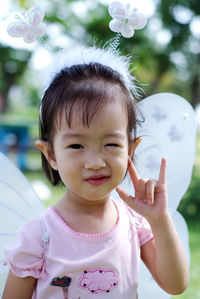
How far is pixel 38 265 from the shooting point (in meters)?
1.14

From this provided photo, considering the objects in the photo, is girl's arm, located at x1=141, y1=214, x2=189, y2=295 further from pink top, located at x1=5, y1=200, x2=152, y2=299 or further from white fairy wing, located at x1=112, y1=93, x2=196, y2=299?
white fairy wing, located at x1=112, y1=93, x2=196, y2=299

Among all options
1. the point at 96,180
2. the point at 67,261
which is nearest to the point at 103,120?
the point at 96,180

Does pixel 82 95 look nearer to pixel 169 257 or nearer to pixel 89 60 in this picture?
pixel 89 60

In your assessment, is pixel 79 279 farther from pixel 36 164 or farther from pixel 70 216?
pixel 36 164

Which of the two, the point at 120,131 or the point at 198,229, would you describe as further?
the point at 198,229

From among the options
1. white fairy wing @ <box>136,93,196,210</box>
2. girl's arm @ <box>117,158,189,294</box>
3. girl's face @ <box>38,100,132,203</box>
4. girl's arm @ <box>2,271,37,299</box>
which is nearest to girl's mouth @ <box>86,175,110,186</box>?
girl's face @ <box>38,100,132,203</box>

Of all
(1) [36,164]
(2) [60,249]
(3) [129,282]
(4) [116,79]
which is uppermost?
(4) [116,79]

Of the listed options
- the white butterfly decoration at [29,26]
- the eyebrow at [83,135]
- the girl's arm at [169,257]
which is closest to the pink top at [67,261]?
the girl's arm at [169,257]

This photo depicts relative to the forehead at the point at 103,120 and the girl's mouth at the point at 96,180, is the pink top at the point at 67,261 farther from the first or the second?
the forehead at the point at 103,120

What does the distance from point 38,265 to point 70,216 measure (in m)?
0.16

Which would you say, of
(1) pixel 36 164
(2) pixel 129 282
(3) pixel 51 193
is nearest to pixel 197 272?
(2) pixel 129 282

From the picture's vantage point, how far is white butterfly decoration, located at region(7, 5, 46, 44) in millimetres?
1264

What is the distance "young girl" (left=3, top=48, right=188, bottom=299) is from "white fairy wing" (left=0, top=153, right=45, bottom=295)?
0.16 metres

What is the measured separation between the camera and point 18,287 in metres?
1.15
